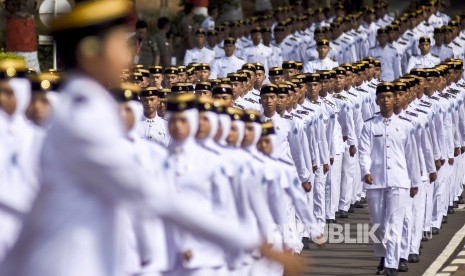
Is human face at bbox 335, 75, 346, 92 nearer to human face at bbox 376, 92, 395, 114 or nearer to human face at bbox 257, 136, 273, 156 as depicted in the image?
human face at bbox 376, 92, 395, 114

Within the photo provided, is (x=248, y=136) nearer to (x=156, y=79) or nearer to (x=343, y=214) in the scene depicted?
(x=343, y=214)

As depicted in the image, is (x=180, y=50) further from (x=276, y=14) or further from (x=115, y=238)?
(x=115, y=238)

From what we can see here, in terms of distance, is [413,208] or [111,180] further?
[413,208]

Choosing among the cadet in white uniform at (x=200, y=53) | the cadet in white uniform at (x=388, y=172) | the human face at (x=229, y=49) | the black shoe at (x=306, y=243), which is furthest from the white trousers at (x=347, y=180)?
the cadet in white uniform at (x=200, y=53)

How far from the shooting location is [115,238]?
574 centimetres

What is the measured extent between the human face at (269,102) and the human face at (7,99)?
8173 mm

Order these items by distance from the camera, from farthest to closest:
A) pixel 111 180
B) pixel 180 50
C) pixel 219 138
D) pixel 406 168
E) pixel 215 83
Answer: pixel 180 50
pixel 215 83
pixel 406 168
pixel 219 138
pixel 111 180

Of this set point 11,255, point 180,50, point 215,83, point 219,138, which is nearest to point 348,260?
point 215,83

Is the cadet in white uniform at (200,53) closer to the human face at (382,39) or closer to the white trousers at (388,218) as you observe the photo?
the human face at (382,39)

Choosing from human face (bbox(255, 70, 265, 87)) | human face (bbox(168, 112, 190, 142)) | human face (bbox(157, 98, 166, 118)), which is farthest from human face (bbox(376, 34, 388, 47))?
human face (bbox(168, 112, 190, 142))

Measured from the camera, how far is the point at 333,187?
22453mm

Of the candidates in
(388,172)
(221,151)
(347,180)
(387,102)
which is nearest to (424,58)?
(347,180)

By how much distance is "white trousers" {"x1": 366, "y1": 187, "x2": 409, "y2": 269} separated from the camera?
690 inches

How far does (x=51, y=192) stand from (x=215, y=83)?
1430cm
